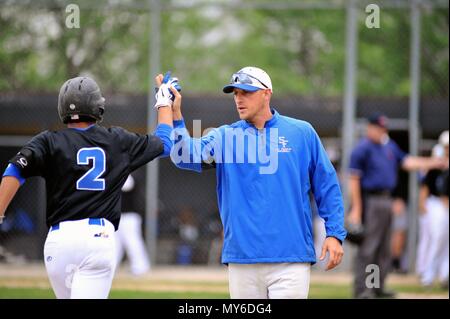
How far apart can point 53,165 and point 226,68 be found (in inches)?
768

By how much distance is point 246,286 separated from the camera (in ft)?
18.4

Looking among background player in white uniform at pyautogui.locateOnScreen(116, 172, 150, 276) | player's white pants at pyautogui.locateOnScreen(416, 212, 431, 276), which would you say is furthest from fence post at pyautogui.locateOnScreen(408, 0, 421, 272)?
background player in white uniform at pyautogui.locateOnScreen(116, 172, 150, 276)

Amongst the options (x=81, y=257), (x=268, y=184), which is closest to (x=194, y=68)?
(x=268, y=184)

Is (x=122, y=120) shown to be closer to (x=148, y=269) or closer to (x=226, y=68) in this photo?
(x=148, y=269)

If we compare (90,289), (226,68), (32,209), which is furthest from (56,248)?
(226,68)

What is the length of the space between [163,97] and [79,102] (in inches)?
21.1

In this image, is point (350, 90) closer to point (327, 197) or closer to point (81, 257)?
point (327, 197)

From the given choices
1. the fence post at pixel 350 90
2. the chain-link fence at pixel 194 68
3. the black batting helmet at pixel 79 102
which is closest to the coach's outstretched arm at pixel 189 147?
the black batting helmet at pixel 79 102

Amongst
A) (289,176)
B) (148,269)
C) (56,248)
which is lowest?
(148,269)

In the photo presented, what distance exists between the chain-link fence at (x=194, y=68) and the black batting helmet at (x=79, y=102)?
269 inches

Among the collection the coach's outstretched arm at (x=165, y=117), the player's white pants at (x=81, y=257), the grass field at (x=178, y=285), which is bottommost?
the grass field at (x=178, y=285)

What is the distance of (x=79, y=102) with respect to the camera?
18.4 feet

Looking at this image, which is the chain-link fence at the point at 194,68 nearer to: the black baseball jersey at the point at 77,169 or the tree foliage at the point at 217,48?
the tree foliage at the point at 217,48

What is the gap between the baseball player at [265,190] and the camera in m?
5.60
